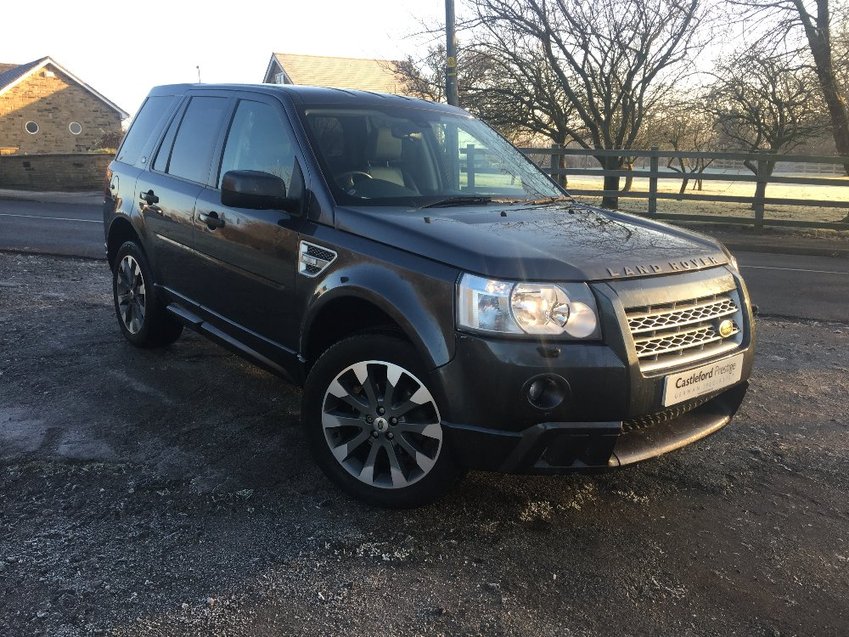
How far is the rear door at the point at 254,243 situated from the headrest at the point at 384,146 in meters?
0.43

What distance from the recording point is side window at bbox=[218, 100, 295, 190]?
3781 mm

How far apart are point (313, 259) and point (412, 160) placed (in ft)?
3.07

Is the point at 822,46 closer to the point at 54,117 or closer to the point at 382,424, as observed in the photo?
the point at 382,424

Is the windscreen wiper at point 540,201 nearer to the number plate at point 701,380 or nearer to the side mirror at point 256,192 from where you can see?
the side mirror at point 256,192

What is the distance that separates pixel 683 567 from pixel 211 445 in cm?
244

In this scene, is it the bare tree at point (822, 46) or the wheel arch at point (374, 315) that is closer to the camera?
the wheel arch at point (374, 315)

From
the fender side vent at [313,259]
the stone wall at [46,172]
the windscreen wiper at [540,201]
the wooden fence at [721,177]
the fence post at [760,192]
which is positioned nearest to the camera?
the fender side vent at [313,259]

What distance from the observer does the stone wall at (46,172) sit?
2556 cm

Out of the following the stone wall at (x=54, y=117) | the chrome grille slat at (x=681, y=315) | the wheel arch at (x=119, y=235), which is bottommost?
the chrome grille slat at (x=681, y=315)

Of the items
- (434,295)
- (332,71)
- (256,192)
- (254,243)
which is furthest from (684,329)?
(332,71)

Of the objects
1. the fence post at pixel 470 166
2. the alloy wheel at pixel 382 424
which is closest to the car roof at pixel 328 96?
the fence post at pixel 470 166

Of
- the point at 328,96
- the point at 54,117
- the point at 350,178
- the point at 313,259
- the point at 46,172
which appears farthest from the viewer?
the point at 54,117

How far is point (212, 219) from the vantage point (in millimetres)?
4109

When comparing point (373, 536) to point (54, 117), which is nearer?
point (373, 536)
